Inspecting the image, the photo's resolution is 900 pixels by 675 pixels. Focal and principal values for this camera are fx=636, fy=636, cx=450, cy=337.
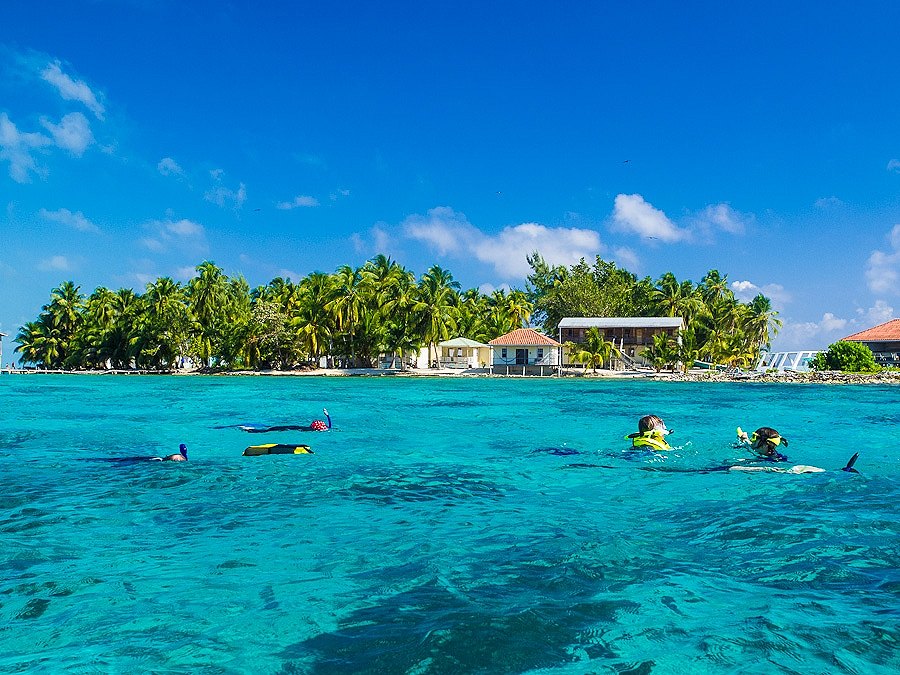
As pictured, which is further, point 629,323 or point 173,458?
point 629,323

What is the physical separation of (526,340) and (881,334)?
33.9 meters

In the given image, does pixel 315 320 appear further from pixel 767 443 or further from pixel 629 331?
pixel 767 443

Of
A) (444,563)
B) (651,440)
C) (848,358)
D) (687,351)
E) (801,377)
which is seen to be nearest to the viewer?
(444,563)

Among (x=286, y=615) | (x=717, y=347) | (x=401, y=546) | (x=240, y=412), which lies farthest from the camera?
(x=717, y=347)

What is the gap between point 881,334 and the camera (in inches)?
2402

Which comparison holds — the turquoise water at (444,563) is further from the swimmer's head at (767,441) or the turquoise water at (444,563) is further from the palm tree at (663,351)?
the palm tree at (663,351)

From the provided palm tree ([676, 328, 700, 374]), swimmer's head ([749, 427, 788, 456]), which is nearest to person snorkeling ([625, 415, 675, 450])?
swimmer's head ([749, 427, 788, 456])

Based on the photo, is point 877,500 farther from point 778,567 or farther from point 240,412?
point 240,412

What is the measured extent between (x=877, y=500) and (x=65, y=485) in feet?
44.3

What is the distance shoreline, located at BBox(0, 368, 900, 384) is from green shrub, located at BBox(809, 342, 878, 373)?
1.55m

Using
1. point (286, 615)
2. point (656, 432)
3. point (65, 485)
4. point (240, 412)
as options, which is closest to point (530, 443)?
point (656, 432)

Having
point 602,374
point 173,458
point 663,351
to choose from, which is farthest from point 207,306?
point 173,458

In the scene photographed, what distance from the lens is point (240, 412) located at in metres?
26.5

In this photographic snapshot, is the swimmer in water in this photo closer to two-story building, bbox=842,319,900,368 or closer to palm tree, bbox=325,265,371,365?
palm tree, bbox=325,265,371,365
